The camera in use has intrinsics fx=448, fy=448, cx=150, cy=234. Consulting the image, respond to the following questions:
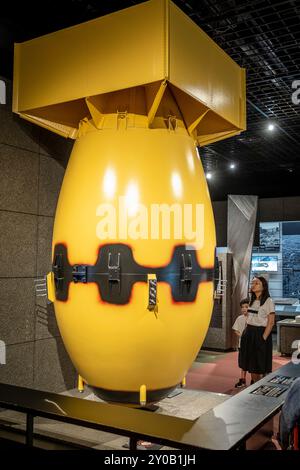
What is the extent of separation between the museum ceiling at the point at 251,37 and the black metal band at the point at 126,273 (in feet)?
7.05

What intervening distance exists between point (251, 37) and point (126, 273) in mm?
3167

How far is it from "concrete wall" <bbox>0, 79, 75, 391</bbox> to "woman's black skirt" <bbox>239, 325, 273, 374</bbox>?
101 inches

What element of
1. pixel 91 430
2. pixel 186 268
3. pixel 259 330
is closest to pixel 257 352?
pixel 259 330

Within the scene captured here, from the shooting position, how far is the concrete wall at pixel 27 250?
4.29 metres

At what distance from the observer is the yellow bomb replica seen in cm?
283

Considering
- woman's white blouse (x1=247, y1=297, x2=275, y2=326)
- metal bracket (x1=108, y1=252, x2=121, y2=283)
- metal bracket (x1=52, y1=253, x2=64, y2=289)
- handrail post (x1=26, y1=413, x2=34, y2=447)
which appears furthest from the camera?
woman's white blouse (x1=247, y1=297, x2=275, y2=326)

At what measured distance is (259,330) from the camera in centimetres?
614

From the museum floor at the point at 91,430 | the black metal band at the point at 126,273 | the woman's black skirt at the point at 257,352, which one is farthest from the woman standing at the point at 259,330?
the black metal band at the point at 126,273

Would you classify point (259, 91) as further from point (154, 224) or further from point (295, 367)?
point (154, 224)

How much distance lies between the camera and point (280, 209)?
1278 centimetres

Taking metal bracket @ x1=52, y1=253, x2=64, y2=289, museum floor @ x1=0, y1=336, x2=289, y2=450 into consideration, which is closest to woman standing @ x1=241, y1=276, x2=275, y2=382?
museum floor @ x1=0, y1=336, x2=289, y2=450

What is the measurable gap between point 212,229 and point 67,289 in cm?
111

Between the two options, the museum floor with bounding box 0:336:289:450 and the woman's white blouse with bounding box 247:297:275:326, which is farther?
the woman's white blouse with bounding box 247:297:275:326

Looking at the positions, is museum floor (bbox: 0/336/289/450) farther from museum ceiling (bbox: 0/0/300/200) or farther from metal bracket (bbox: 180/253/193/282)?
museum ceiling (bbox: 0/0/300/200)
